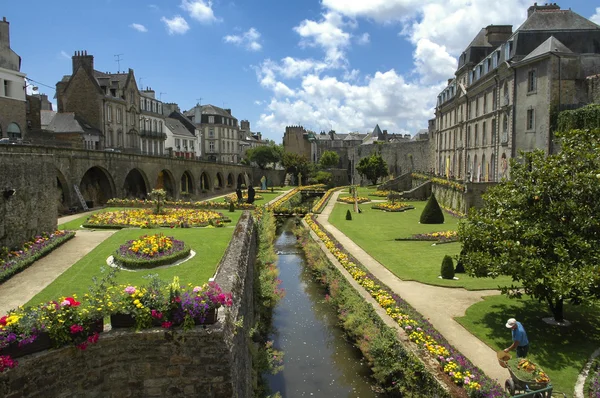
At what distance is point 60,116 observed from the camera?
1592 inches

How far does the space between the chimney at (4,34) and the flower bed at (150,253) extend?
70.4 ft

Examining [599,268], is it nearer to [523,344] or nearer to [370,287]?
[523,344]

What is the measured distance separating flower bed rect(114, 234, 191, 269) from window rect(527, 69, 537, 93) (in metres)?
28.0

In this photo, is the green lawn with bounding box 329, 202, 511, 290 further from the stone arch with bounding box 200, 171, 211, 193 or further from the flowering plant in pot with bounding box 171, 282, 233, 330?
the stone arch with bounding box 200, 171, 211, 193

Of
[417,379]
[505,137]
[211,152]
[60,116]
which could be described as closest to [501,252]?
[417,379]

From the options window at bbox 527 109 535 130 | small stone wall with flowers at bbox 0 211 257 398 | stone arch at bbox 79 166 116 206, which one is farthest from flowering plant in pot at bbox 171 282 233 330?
window at bbox 527 109 535 130

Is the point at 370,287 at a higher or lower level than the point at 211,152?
lower

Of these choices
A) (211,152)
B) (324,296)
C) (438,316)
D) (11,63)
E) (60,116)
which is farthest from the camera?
Result: (211,152)

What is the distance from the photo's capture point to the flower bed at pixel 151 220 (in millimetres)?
23875

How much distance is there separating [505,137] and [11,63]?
37.2 m

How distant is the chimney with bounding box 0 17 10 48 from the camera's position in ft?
96.5

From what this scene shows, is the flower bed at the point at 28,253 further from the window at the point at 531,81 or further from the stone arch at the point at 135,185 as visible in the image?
the window at the point at 531,81

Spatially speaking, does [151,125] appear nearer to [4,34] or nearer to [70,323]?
[4,34]

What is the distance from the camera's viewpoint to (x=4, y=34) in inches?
1168
